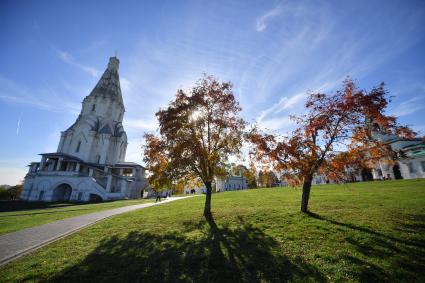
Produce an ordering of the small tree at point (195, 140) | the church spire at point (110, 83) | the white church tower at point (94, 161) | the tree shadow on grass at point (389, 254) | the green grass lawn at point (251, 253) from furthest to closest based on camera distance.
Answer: the church spire at point (110, 83)
the white church tower at point (94, 161)
the small tree at point (195, 140)
the green grass lawn at point (251, 253)
the tree shadow on grass at point (389, 254)

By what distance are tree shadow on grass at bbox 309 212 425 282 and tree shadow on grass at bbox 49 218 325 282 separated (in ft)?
4.84

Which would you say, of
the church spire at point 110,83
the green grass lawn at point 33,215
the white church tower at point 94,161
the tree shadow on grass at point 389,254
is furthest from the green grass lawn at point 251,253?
the church spire at point 110,83

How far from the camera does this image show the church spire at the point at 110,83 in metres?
64.8

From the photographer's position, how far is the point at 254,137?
1361cm

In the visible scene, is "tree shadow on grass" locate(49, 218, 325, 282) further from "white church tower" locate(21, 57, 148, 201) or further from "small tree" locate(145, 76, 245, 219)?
"white church tower" locate(21, 57, 148, 201)

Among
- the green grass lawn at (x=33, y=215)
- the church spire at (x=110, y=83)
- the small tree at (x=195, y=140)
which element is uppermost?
the church spire at (x=110, y=83)

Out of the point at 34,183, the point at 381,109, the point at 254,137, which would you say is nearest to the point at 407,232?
the point at 381,109

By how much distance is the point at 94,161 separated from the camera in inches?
2243

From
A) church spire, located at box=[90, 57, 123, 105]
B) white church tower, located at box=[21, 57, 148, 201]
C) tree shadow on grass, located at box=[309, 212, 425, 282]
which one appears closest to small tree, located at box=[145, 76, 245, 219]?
tree shadow on grass, located at box=[309, 212, 425, 282]

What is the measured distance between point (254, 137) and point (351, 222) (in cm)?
718

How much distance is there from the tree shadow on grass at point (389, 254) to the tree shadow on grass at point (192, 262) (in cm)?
147

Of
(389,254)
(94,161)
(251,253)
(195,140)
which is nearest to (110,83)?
(94,161)

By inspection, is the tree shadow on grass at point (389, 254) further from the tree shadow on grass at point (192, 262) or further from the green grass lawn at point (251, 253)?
the tree shadow on grass at point (192, 262)

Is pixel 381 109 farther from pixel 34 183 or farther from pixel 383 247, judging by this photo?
pixel 34 183
